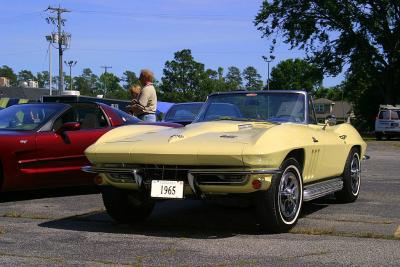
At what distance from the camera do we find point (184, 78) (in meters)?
121

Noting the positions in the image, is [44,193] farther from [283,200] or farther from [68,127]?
[283,200]

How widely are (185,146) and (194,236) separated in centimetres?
85

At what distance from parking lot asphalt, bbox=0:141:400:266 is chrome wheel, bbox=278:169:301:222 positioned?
0.62 ft

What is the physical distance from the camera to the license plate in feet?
17.3

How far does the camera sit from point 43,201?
25.7 feet

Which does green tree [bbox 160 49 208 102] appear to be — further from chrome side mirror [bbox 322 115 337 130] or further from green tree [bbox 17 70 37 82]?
chrome side mirror [bbox 322 115 337 130]

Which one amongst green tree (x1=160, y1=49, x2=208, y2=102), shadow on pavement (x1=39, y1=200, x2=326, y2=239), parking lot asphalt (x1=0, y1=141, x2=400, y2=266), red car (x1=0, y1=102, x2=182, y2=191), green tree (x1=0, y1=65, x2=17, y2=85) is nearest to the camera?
parking lot asphalt (x1=0, y1=141, x2=400, y2=266)

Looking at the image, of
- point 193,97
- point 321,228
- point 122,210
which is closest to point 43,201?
point 122,210

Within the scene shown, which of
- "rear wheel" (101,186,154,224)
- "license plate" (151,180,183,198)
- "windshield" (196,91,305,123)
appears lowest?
"rear wheel" (101,186,154,224)

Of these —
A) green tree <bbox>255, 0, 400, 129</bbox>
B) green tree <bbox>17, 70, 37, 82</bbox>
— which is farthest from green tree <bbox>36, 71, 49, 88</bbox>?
green tree <bbox>255, 0, 400, 129</bbox>

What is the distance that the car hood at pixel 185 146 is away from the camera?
514 centimetres

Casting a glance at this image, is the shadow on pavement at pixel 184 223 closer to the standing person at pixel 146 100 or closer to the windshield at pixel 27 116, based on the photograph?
the windshield at pixel 27 116

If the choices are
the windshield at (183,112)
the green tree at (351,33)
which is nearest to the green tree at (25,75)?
the green tree at (351,33)

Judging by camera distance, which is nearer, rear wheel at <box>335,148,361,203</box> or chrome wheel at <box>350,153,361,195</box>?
rear wheel at <box>335,148,361,203</box>
